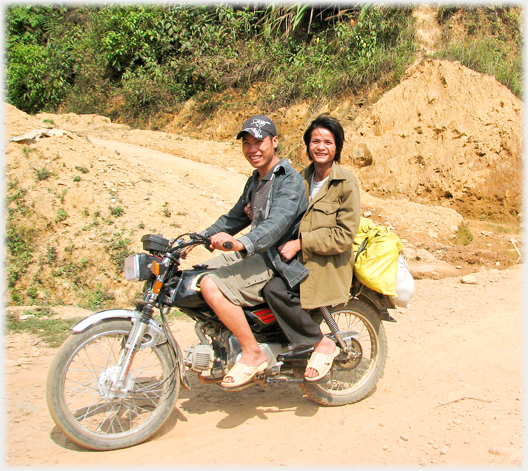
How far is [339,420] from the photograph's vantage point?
137 inches

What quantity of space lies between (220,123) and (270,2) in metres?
3.83

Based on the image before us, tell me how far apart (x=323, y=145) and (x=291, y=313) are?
3.77 feet

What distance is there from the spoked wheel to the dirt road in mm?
104

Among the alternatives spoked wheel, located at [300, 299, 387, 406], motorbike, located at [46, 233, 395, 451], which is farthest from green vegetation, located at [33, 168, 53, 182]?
spoked wheel, located at [300, 299, 387, 406]

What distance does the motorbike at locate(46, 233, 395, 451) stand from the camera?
2.96 metres

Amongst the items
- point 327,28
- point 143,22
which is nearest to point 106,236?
point 327,28

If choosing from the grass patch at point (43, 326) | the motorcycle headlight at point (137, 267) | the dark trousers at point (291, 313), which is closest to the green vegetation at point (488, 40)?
the dark trousers at point (291, 313)

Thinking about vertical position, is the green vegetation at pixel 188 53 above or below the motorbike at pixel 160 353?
above

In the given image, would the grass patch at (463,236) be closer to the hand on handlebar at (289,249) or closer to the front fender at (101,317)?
the hand on handlebar at (289,249)

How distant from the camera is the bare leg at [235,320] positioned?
10.1ft

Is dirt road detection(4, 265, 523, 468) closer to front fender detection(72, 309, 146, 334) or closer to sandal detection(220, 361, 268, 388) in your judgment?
sandal detection(220, 361, 268, 388)

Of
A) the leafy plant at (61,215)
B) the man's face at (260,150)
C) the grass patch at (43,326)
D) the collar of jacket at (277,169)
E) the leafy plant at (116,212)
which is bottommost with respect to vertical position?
the grass patch at (43,326)

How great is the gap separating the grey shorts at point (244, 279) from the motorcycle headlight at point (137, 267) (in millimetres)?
377

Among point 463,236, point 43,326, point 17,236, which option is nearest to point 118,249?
point 17,236
